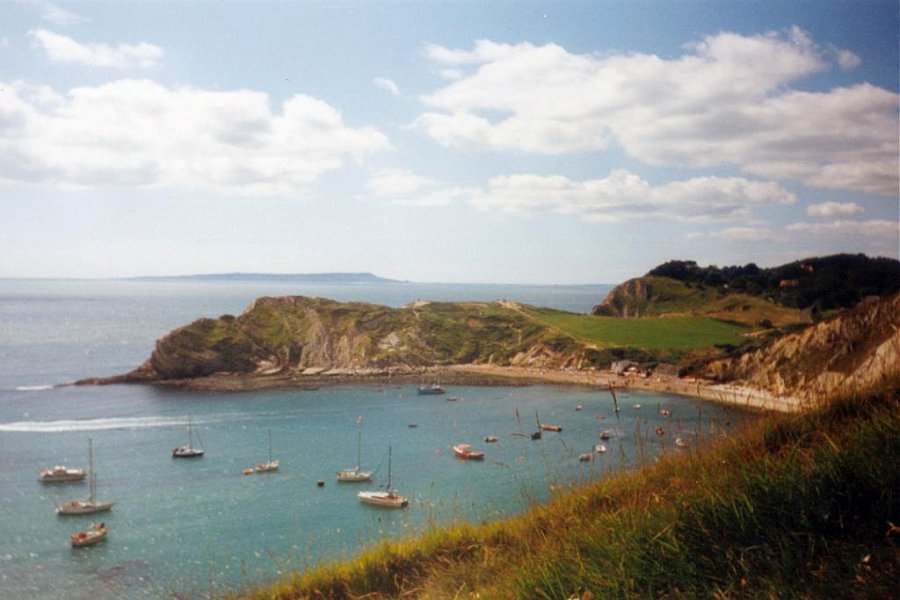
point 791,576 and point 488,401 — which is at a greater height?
point 791,576

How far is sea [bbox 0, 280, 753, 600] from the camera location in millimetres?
19359

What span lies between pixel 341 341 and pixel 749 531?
90494 millimetres

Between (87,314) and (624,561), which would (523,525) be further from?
(87,314)

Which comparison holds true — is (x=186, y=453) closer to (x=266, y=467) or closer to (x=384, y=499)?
(x=266, y=467)

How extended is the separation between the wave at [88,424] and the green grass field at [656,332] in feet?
174

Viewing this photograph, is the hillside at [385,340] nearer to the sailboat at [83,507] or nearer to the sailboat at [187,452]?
the sailboat at [187,452]

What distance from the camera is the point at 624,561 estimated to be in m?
3.62

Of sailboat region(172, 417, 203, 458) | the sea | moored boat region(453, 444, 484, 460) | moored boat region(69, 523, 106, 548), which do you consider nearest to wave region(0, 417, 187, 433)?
the sea

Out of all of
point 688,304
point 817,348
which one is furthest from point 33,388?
point 688,304

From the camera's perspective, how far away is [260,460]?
44906mm

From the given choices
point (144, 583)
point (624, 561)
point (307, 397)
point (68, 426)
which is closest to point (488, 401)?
point (307, 397)

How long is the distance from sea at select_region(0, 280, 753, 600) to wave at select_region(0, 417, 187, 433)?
25 cm

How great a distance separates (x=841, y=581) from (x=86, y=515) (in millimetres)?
37606

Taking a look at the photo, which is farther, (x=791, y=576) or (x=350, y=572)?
(x=350, y=572)
